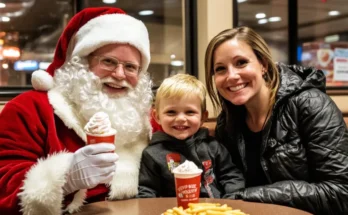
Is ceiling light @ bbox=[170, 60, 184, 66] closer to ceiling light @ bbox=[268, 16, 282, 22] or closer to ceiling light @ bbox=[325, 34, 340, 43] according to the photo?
ceiling light @ bbox=[268, 16, 282, 22]

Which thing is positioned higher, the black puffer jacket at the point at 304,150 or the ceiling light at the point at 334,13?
the ceiling light at the point at 334,13

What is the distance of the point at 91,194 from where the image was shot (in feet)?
6.86

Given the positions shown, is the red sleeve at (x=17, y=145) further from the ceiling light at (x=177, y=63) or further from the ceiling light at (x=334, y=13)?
the ceiling light at (x=334, y=13)

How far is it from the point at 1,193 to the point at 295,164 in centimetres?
145

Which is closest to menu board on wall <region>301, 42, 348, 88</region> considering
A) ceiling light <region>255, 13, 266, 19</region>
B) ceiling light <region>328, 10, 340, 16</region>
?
ceiling light <region>255, 13, 266, 19</region>

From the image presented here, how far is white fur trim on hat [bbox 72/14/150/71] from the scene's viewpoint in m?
2.23

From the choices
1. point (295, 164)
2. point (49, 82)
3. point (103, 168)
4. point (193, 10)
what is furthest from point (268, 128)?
point (193, 10)

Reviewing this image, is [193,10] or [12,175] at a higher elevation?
[193,10]

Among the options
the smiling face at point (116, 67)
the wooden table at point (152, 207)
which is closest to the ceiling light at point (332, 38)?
the smiling face at point (116, 67)

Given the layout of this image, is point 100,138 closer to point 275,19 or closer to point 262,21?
point 275,19

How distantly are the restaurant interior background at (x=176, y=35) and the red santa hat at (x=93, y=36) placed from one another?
953 mm

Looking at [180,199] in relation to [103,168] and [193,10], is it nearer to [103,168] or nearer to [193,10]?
[103,168]

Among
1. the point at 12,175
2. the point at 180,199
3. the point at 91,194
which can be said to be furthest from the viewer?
the point at 91,194

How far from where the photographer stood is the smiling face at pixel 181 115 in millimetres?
2291
